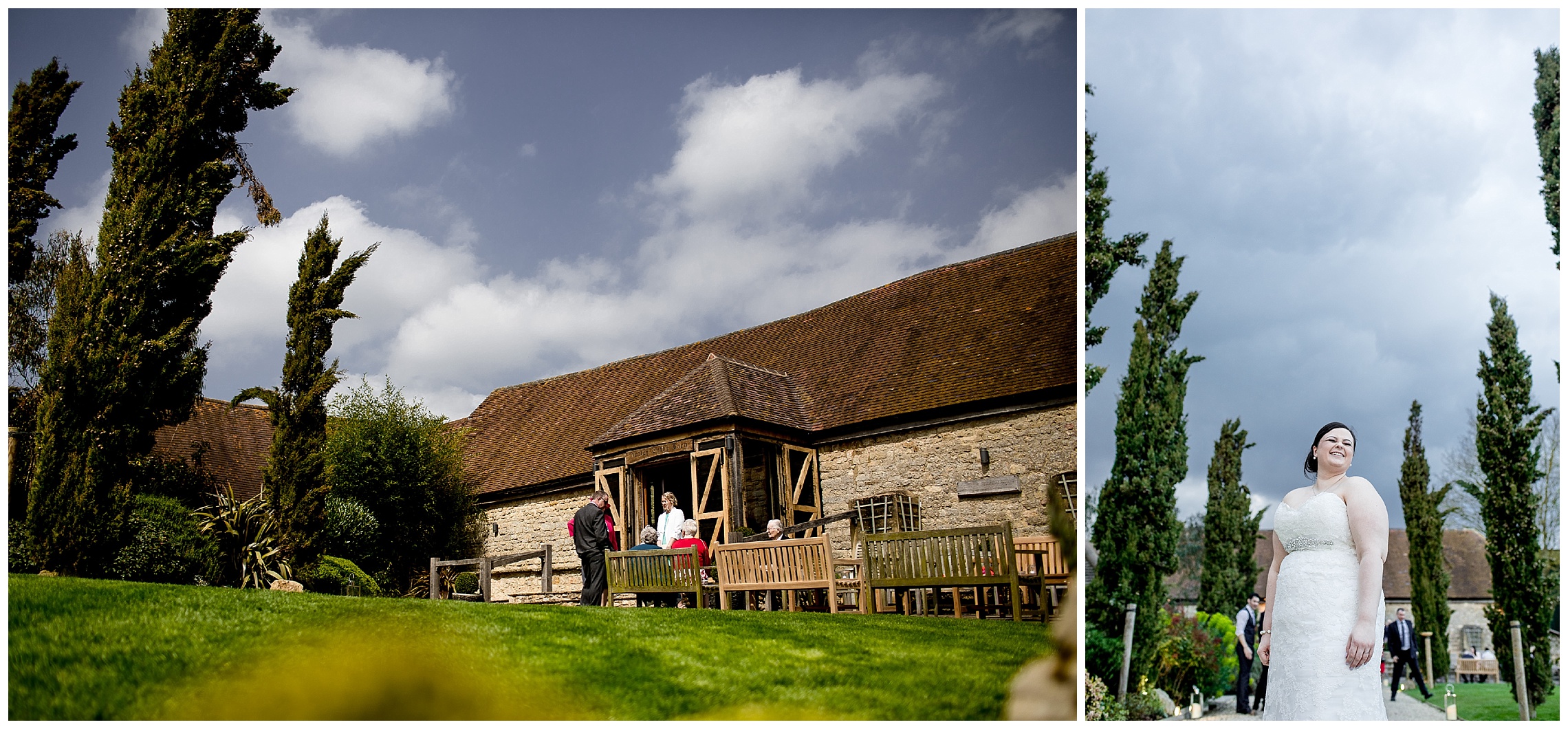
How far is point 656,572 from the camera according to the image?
1035cm

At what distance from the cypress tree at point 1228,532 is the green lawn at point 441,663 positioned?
1004cm

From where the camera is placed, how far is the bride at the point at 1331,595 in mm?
4051

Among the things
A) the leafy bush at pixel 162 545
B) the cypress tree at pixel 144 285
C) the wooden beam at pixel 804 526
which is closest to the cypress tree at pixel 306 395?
the leafy bush at pixel 162 545

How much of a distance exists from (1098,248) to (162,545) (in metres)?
10.6

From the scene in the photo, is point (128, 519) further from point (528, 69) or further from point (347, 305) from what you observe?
point (528, 69)

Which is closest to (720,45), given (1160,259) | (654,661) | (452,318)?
(654,661)

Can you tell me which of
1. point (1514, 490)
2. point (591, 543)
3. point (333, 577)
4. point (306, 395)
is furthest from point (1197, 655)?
point (306, 395)

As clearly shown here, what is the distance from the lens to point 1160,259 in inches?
451

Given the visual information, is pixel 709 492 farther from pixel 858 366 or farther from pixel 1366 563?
pixel 1366 563

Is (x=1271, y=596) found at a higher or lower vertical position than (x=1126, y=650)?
higher

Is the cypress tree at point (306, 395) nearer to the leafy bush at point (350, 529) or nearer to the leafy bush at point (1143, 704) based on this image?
the leafy bush at point (350, 529)

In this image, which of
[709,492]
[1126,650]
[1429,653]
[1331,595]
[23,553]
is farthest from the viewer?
[1429,653]

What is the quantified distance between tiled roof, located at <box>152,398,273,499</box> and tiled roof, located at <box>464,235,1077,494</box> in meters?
4.19

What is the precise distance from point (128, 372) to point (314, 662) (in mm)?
7432
